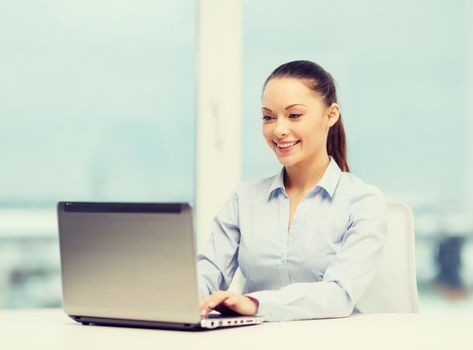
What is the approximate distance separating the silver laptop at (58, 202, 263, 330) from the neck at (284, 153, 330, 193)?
0.57 m

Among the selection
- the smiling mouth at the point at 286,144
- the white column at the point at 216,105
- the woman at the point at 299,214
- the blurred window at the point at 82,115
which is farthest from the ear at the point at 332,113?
the blurred window at the point at 82,115

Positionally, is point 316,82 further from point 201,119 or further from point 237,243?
point 201,119

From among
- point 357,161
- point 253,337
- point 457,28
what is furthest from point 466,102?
point 253,337

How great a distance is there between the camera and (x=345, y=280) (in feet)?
5.28

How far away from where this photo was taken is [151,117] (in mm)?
2750

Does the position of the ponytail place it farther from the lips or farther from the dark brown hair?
the lips

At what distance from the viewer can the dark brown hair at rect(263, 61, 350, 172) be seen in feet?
6.07

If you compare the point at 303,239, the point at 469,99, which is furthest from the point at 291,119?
the point at 469,99

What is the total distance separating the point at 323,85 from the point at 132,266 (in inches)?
32.3

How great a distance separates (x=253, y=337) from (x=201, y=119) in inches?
61.9

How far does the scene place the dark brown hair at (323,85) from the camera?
185cm

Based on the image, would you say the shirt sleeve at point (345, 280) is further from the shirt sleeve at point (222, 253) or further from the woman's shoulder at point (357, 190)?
the shirt sleeve at point (222, 253)

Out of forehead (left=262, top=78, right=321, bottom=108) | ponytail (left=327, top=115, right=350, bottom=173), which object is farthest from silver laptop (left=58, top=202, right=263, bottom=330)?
ponytail (left=327, top=115, right=350, bottom=173)

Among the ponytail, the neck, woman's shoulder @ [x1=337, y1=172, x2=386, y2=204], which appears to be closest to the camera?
woman's shoulder @ [x1=337, y1=172, x2=386, y2=204]
